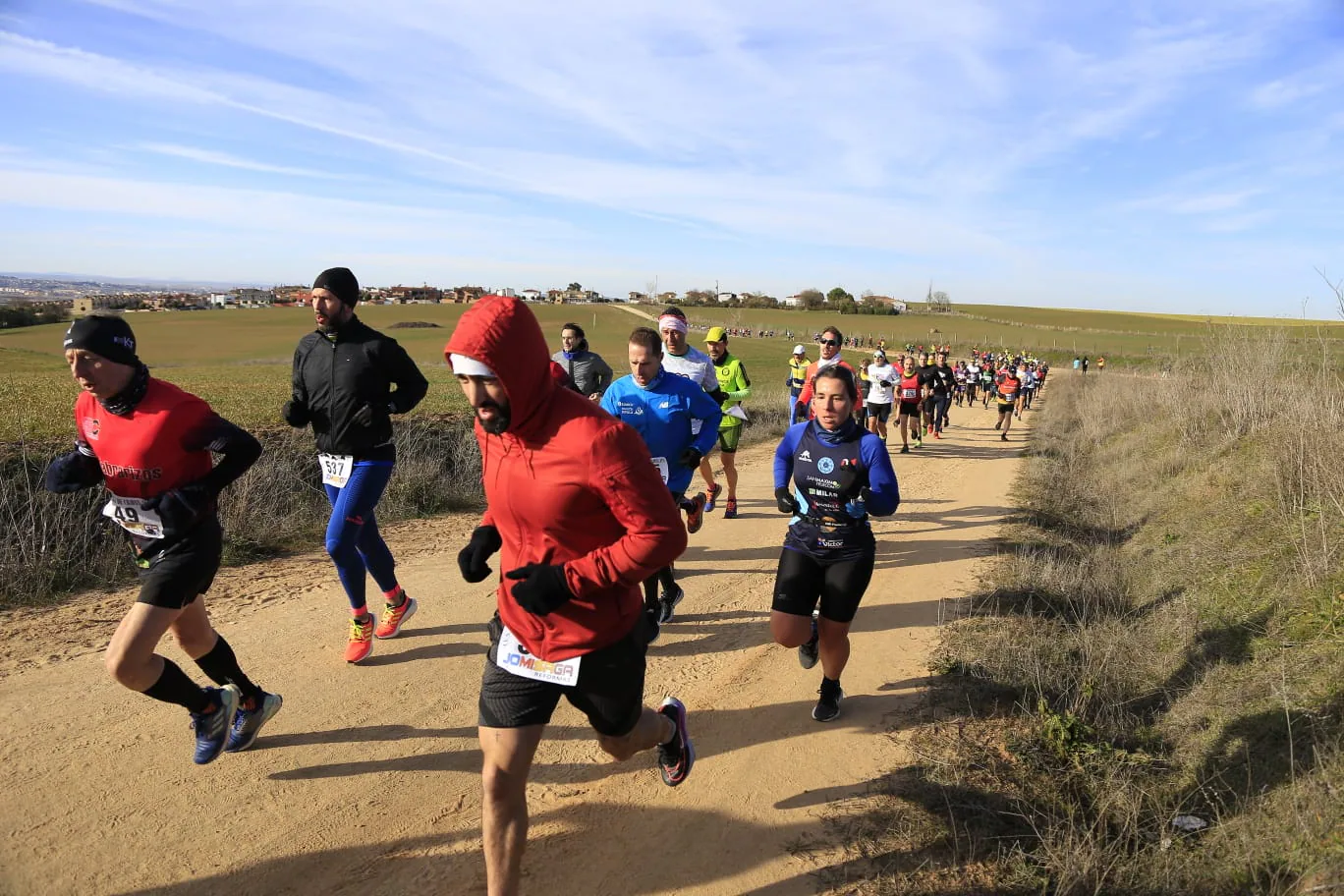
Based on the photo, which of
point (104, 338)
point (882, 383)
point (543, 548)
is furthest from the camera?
point (882, 383)

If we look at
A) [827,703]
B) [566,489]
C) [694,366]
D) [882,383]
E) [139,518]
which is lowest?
[827,703]

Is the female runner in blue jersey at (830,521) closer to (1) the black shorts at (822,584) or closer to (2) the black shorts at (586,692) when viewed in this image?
(1) the black shorts at (822,584)

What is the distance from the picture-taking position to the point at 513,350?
7.58ft

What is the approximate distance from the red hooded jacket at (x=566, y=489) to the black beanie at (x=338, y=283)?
2.71 m

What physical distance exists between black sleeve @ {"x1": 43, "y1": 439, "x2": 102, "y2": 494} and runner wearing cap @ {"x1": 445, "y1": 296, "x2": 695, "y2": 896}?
233cm

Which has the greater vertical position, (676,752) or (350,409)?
(350,409)

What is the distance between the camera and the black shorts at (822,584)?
4.09 meters

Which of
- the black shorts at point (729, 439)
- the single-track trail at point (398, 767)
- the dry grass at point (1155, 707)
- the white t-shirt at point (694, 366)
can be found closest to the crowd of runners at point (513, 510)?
the single-track trail at point (398, 767)

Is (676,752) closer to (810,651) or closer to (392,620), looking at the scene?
(810,651)

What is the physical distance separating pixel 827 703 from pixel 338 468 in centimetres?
338

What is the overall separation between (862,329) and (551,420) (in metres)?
84.6

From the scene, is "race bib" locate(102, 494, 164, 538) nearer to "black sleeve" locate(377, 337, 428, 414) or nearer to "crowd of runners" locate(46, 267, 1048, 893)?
"crowd of runners" locate(46, 267, 1048, 893)

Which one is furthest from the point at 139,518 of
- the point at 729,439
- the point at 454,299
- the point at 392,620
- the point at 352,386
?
the point at 454,299

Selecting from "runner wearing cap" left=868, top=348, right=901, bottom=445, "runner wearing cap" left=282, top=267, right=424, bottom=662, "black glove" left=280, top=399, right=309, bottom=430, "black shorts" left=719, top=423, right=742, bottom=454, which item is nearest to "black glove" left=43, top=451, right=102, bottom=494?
"runner wearing cap" left=282, top=267, right=424, bottom=662
